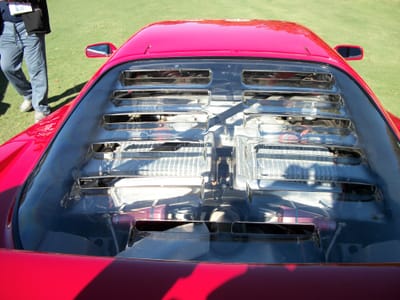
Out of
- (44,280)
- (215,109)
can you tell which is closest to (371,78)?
(215,109)

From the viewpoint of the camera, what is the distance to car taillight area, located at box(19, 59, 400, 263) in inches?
61.2

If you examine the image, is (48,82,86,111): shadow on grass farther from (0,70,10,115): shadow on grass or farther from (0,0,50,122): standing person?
(0,70,10,115): shadow on grass

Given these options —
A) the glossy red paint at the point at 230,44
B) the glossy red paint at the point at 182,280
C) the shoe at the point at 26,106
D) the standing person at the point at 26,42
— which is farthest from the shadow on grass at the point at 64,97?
the glossy red paint at the point at 182,280

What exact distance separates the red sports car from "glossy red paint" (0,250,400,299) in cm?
2

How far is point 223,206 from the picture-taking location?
1.66m

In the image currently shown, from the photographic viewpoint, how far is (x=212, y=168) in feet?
6.00

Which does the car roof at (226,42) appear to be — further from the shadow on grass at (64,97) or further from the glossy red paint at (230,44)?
the shadow on grass at (64,97)

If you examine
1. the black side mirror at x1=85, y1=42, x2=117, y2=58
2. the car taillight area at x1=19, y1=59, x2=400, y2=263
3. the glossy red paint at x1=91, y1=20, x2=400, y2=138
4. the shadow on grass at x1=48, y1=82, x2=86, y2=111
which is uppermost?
the glossy red paint at x1=91, y1=20, x2=400, y2=138

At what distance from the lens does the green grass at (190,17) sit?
5.19 m

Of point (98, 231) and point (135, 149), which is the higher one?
point (135, 149)

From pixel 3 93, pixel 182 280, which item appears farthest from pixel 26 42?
pixel 182 280

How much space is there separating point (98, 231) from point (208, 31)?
1.35m

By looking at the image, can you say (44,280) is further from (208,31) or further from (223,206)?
(208,31)

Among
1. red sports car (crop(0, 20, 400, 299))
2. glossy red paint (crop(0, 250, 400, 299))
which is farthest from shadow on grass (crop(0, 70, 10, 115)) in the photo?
glossy red paint (crop(0, 250, 400, 299))
